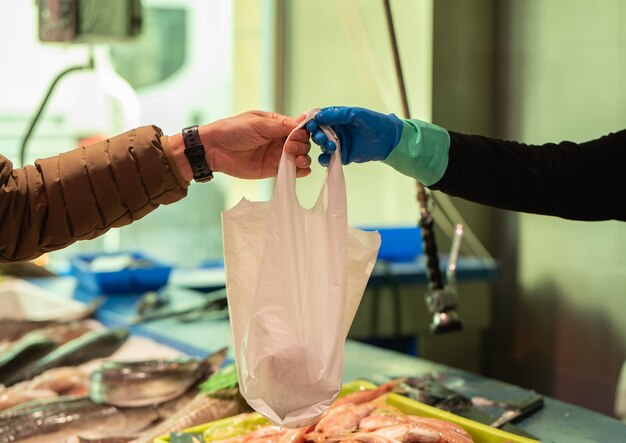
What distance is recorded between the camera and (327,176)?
1525mm

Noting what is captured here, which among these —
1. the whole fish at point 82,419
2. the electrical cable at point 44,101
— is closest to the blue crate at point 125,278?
the electrical cable at point 44,101

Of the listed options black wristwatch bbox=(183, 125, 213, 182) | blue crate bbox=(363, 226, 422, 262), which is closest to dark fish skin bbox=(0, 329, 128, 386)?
black wristwatch bbox=(183, 125, 213, 182)

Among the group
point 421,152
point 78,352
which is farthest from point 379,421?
point 78,352

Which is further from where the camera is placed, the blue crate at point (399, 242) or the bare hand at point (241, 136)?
the blue crate at point (399, 242)

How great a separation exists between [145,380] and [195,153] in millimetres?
760

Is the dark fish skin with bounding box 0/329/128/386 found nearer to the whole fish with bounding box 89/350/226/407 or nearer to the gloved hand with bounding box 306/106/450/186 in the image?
the whole fish with bounding box 89/350/226/407

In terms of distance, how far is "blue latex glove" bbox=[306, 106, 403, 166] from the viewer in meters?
1.56

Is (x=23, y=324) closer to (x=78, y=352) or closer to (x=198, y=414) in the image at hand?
(x=78, y=352)

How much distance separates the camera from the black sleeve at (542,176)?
5.83 ft

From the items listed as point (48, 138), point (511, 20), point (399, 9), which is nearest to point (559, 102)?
point (511, 20)

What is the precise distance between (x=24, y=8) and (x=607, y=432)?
5.30m

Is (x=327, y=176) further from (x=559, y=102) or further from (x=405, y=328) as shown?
(x=559, y=102)

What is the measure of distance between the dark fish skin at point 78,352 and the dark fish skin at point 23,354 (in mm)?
16

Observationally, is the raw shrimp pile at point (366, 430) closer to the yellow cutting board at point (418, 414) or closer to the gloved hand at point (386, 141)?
the yellow cutting board at point (418, 414)
